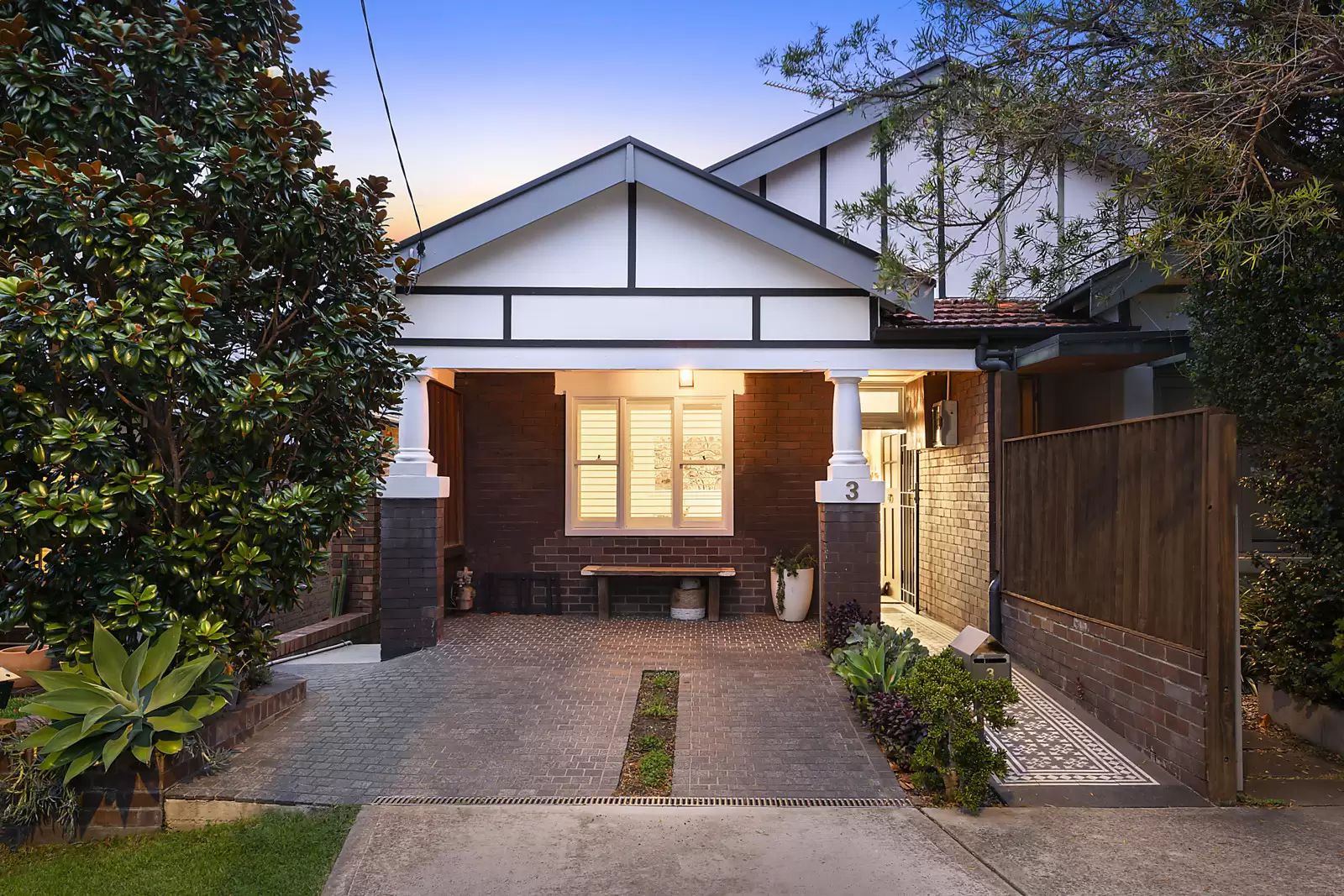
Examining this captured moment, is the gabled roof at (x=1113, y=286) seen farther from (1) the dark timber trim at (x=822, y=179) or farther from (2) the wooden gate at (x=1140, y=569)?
(1) the dark timber trim at (x=822, y=179)

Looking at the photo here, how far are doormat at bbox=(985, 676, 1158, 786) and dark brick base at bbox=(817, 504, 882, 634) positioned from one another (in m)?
2.07

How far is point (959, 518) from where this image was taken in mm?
9078

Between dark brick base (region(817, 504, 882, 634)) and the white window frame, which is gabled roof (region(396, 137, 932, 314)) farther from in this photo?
the white window frame

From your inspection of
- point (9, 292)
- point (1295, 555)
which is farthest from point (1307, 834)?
point (9, 292)

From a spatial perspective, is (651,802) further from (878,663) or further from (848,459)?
(848,459)

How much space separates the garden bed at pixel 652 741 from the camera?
16.1ft

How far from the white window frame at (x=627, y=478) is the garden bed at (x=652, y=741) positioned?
3.19 m

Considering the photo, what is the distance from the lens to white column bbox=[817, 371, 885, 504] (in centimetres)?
812

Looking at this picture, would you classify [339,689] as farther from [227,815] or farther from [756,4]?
[756,4]

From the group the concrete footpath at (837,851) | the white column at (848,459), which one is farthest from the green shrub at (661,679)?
the concrete footpath at (837,851)

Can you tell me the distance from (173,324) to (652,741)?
12.5 feet

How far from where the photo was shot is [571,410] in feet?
34.3

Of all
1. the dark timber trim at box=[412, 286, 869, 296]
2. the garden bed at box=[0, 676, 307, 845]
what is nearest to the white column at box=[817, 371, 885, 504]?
the dark timber trim at box=[412, 286, 869, 296]

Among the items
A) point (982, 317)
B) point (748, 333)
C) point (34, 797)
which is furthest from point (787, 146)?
point (34, 797)
